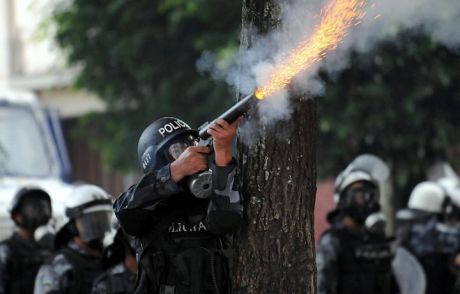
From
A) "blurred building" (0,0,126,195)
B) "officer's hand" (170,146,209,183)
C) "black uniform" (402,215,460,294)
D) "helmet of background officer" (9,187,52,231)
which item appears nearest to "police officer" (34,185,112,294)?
"helmet of background officer" (9,187,52,231)

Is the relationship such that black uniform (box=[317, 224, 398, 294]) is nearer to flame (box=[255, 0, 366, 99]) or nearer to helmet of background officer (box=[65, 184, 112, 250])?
helmet of background officer (box=[65, 184, 112, 250])

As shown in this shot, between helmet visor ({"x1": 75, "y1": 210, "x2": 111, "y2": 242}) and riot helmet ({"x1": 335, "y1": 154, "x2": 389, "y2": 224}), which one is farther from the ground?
riot helmet ({"x1": 335, "y1": 154, "x2": 389, "y2": 224})

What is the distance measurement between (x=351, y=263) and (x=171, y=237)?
2637 mm

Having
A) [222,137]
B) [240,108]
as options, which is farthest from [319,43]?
[222,137]

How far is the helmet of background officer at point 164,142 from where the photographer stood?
4844mm

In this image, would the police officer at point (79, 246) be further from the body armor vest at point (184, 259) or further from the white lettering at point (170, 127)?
the white lettering at point (170, 127)

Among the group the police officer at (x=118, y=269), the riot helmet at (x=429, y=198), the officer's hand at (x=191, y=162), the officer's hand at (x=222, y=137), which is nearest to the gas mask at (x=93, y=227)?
the police officer at (x=118, y=269)

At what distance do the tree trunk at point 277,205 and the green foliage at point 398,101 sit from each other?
5.69 metres

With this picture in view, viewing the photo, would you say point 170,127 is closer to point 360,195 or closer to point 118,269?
point 118,269

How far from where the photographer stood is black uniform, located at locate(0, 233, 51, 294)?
745cm

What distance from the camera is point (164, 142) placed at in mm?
4855

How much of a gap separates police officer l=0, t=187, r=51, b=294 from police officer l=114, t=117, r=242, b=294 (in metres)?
2.79

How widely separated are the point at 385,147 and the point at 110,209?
4.62 metres

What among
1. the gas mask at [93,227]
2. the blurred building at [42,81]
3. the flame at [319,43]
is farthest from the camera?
the blurred building at [42,81]
